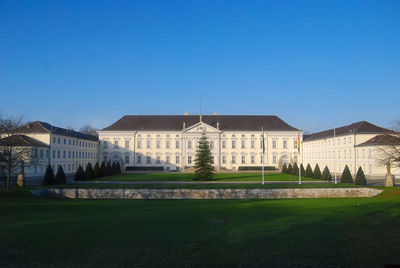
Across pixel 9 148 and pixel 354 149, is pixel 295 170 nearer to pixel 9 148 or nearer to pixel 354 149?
pixel 354 149

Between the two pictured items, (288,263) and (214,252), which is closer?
(288,263)

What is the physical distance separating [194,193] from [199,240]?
16564 mm

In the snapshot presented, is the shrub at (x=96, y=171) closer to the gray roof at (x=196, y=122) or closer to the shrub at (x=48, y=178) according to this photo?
the shrub at (x=48, y=178)

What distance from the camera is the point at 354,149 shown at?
42719 mm

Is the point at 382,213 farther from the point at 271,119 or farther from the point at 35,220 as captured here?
the point at 271,119

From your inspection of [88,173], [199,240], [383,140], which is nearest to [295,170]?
[383,140]

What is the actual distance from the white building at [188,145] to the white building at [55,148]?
7006 millimetres

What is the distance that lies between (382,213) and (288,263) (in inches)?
371

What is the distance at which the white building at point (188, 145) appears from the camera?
5941cm

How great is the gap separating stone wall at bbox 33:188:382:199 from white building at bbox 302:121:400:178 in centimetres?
812

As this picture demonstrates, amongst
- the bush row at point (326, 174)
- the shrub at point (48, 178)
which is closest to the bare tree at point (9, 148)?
the shrub at point (48, 178)

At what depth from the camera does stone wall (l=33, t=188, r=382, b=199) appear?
83.7ft

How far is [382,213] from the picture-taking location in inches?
564

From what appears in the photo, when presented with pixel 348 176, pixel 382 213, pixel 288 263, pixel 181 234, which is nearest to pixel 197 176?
pixel 348 176
